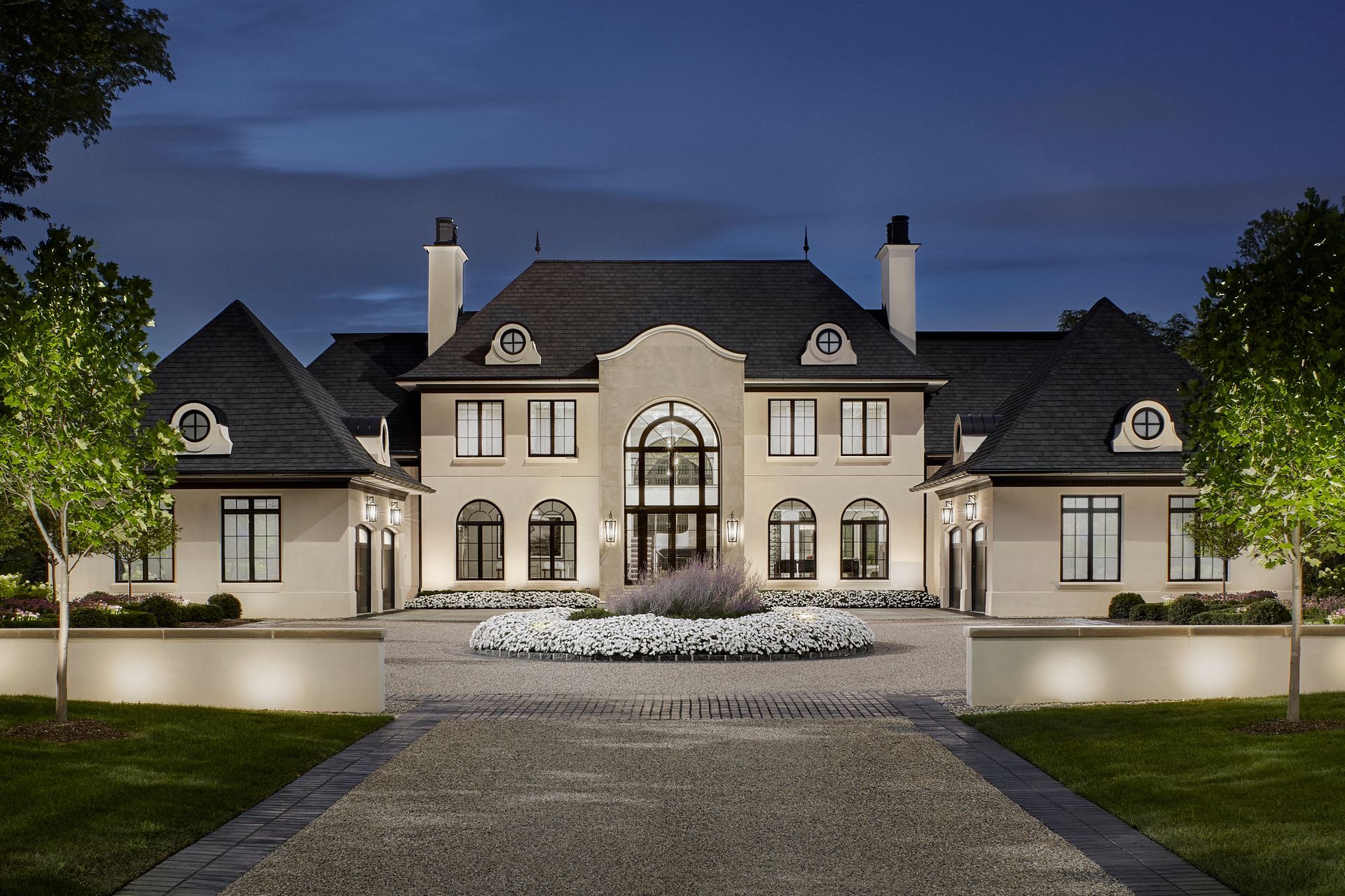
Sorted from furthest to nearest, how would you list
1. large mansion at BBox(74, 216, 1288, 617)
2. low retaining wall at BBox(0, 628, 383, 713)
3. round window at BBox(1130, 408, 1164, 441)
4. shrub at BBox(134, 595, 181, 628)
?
round window at BBox(1130, 408, 1164, 441) < large mansion at BBox(74, 216, 1288, 617) < shrub at BBox(134, 595, 181, 628) < low retaining wall at BBox(0, 628, 383, 713)

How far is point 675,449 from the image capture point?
35062 millimetres

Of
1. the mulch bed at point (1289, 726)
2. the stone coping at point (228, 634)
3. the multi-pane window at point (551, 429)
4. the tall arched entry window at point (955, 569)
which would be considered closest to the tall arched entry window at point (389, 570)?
the multi-pane window at point (551, 429)

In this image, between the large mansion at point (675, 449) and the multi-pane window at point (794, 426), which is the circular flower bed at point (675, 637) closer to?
the large mansion at point (675, 449)

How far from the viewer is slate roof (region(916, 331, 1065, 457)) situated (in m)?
36.9

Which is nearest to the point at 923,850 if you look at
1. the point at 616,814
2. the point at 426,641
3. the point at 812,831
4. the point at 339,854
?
the point at 812,831

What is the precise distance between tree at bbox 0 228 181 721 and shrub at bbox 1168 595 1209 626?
19.2 m

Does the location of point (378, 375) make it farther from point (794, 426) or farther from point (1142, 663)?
point (1142, 663)

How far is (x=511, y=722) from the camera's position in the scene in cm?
1209

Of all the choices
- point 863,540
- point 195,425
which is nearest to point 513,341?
point 195,425

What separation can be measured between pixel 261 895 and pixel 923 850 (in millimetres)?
3623

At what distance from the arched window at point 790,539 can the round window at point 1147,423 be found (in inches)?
372

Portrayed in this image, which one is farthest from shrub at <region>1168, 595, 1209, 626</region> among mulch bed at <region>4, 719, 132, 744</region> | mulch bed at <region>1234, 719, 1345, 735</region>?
mulch bed at <region>4, 719, 132, 744</region>

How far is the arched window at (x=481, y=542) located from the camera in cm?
3541

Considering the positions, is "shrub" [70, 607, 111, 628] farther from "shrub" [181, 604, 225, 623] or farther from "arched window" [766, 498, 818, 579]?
"arched window" [766, 498, 818, 579]
